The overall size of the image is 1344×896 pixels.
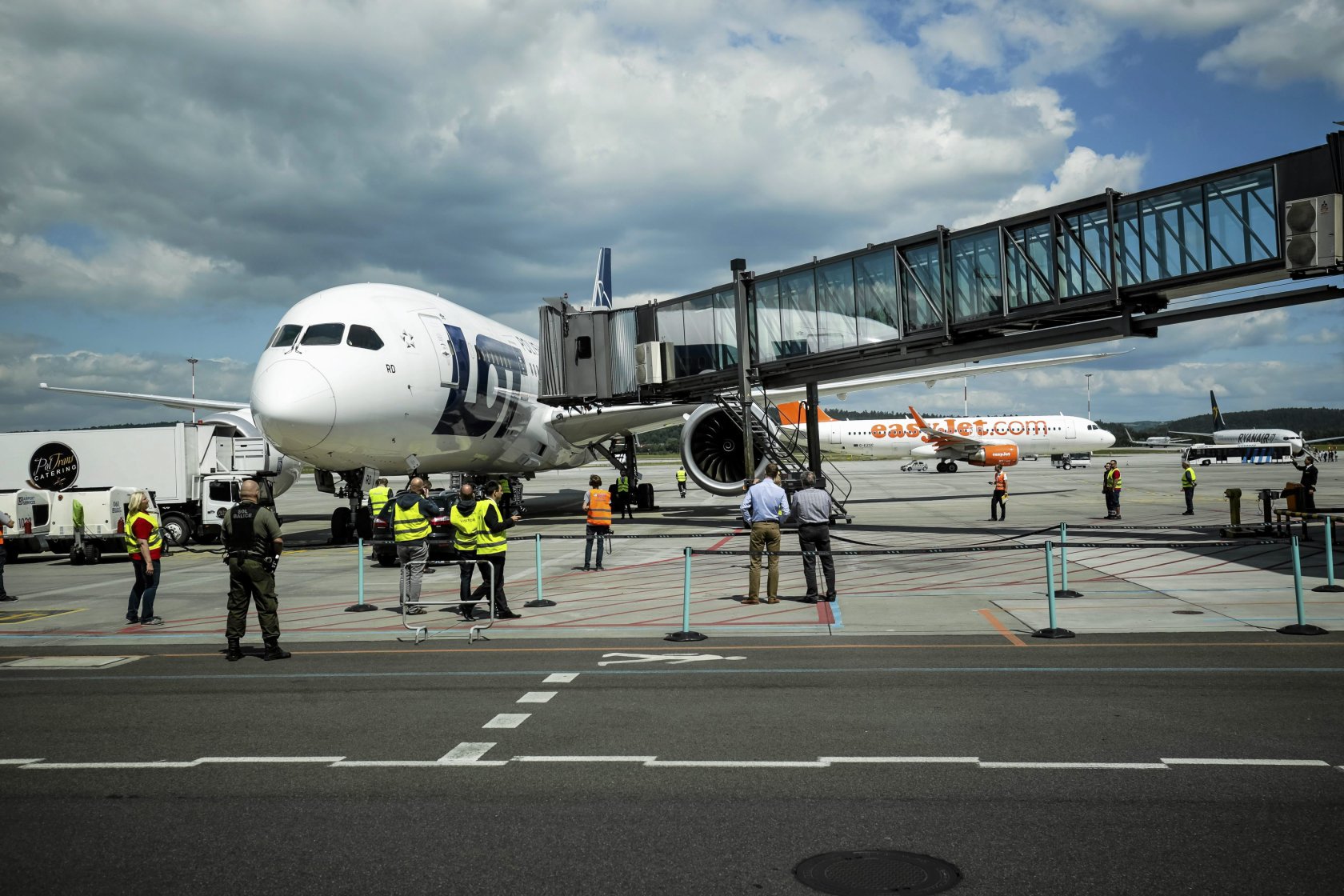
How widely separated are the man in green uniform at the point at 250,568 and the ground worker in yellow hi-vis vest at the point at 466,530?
292 cm

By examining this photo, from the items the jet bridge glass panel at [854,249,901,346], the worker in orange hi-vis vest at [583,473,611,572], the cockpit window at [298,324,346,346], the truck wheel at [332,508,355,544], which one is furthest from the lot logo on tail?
the jet bridge glass panel at [854,249,901,346]

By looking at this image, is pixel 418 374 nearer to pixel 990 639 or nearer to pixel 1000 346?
pixel 1000 346

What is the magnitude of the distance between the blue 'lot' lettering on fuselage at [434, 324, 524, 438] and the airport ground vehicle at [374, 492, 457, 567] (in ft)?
13.5

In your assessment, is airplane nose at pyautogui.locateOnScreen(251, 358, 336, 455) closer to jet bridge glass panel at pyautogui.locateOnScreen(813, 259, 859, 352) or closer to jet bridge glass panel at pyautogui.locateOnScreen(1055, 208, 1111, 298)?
jet bridge glass panel at pyautogui.locateOnScreen(813, 259, 859, 352)

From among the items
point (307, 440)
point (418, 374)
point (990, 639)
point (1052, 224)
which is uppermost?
point (1052, 224)

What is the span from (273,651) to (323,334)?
38.8 ft

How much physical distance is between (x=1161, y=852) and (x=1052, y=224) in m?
18.1

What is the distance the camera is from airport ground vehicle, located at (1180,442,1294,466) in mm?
91438

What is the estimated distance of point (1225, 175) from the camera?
1841 cm

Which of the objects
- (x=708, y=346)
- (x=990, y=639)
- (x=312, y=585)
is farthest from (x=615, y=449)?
(x=990, y=639)

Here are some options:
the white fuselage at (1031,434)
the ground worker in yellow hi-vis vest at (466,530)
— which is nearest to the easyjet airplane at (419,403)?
the ground worker in yellow hi-vis vest at (466,530)

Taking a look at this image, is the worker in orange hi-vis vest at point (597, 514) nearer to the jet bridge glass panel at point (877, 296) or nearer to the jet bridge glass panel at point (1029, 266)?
the jet bridge glass panel at point (877, 296)

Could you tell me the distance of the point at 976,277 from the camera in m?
22.6

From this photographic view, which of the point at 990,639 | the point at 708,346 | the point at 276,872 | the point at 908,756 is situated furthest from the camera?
the point at 708,346
